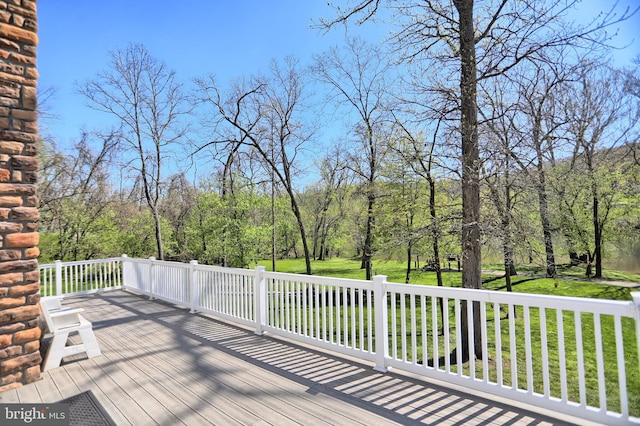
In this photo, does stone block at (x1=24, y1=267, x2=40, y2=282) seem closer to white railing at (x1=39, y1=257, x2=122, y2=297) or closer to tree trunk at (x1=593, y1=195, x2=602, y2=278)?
white railing at (x1=39, y1=257, x2=122, y2=297)

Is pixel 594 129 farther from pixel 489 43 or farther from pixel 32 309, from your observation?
pixel 32 309

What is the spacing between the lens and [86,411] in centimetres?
262

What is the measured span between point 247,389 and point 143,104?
11.8 metres

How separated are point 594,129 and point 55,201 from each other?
69.2ft

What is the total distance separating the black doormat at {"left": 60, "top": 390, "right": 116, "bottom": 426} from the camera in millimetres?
2459

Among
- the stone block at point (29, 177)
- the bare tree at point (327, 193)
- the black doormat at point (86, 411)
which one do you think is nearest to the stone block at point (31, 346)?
the black doormat at point (86, 411)

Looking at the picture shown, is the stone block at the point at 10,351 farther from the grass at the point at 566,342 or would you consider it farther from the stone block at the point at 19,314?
the grass at the point at 566,342

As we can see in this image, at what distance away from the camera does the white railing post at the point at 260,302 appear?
15.0 feet

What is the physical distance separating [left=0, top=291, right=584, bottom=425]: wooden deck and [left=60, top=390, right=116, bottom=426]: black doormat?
0.05 meters

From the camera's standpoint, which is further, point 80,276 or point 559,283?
point 559,283

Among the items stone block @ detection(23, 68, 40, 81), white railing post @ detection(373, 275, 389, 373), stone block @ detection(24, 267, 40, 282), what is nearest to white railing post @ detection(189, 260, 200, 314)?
stone block @ detection(24, 267, 40, 282)

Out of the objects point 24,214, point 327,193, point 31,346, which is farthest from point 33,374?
point 327,193

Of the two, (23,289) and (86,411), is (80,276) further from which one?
(86,411)

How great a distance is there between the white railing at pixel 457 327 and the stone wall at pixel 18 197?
237 centimetres
